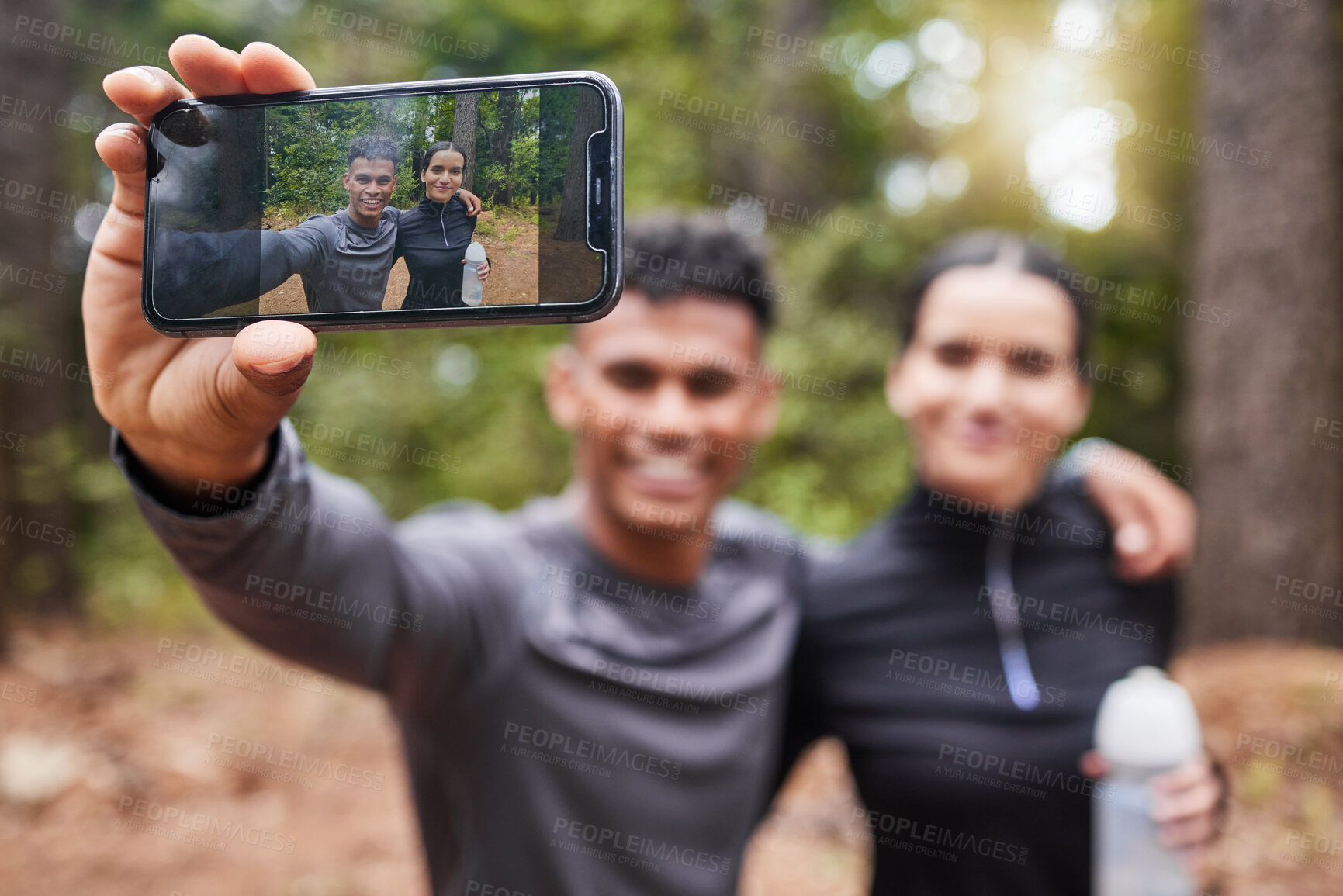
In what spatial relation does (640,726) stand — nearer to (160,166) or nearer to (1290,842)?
(160,166)

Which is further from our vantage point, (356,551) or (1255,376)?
(1255,376)

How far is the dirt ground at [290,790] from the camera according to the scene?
328cm

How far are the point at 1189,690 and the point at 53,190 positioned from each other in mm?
7086

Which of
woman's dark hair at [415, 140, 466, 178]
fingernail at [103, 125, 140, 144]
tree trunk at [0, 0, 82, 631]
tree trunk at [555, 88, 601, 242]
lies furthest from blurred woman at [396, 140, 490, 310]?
tree trunk at [0, 0, 82, 631]

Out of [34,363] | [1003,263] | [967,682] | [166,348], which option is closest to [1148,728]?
[967,682]

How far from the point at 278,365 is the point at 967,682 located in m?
1.81

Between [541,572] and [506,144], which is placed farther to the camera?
[541,572]

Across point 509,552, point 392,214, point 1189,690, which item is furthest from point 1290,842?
point 392,214

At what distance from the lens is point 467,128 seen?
3.59 feet

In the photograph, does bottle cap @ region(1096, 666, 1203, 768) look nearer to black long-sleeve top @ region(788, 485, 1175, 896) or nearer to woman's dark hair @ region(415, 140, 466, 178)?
black long-sleeve top @ region(788, 485, 1175, 896)

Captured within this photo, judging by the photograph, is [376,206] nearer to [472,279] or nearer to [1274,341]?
[472,279]

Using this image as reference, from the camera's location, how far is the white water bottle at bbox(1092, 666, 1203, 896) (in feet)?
6.35

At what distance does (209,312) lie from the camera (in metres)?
1.06

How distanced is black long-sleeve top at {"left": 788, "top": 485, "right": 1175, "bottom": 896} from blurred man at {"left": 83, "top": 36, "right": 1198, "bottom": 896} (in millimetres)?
216
